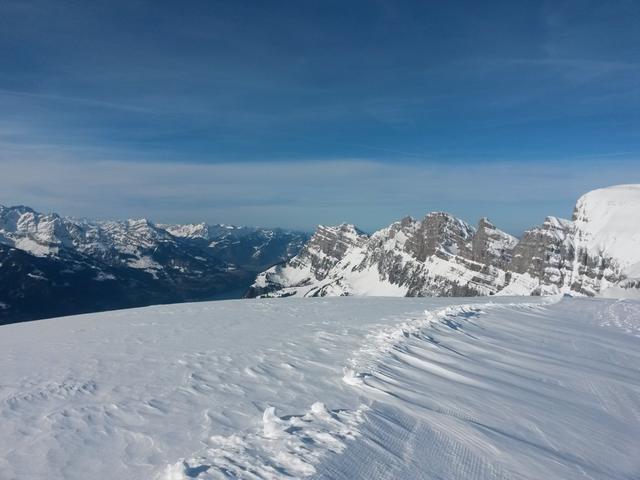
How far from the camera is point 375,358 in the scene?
12.5m

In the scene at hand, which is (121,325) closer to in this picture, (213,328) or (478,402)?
(213,328)

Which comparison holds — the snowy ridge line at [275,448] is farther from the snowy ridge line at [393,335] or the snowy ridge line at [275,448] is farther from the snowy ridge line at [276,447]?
the snowy ridge line at [393,335]

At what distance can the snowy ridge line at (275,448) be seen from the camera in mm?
5953

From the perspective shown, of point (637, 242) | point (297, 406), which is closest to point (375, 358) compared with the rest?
point (297, 406)

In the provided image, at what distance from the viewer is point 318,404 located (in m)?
8.52

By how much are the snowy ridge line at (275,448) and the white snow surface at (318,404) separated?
0.09ft

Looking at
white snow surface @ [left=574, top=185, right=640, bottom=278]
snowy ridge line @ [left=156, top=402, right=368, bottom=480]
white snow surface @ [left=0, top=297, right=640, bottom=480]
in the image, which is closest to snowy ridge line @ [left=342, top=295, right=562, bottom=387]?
white snow surface @ [left=0, top=297, right=640, bottom=480]

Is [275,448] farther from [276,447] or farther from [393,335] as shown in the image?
[393,335]

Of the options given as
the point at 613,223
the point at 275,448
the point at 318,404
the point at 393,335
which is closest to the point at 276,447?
the point at 275,448

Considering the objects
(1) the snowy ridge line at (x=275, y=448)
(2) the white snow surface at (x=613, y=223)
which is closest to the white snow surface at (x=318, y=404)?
(1) the snowy ridge line at (x=275, y=448)

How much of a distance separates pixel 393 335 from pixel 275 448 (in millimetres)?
9527

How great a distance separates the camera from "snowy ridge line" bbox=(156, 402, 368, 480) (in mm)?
5953

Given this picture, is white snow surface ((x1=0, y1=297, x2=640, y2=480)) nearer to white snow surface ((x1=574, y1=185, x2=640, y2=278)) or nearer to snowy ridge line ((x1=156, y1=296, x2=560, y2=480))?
snowy ridge line ((x1=156, y1=296, x2=560, y2=480))

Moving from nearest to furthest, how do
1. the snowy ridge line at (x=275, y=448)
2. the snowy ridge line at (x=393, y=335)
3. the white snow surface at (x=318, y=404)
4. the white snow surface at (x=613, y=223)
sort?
the snowy ridge line at (x=275, y=448), the white snow surface at (x=318, y=404), the snowy ridge line at (x=393, y=335), the white snow surface at (x=613, y=223)
